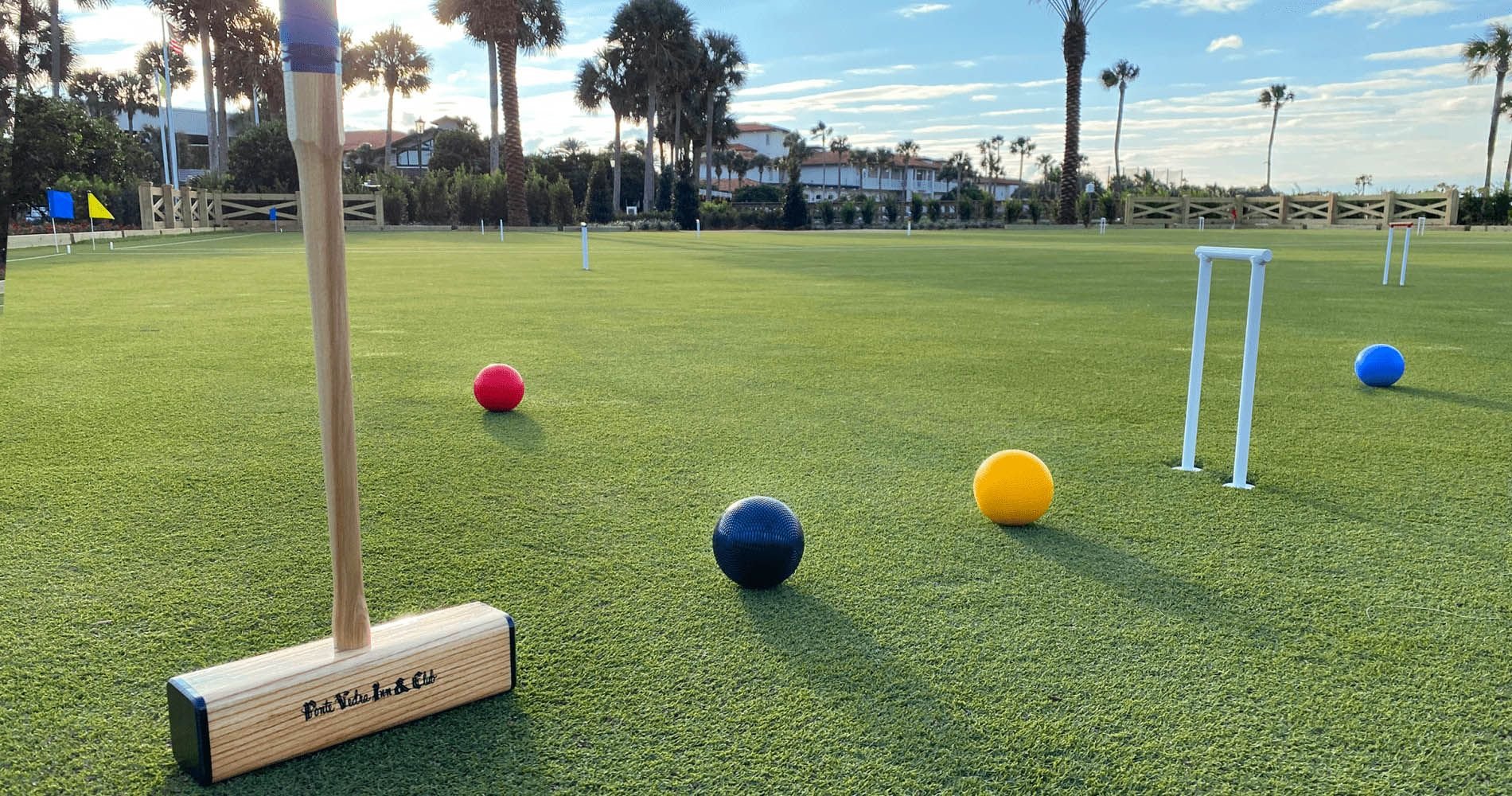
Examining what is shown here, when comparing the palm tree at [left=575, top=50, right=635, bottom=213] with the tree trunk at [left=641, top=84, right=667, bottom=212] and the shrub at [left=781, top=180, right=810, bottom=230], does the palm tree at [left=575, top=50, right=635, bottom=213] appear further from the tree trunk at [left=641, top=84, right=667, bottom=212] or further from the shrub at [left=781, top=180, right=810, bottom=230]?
the shrub at [left=781, top=180, right=810, bottom=230]

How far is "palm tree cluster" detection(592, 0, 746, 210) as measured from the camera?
206 ft

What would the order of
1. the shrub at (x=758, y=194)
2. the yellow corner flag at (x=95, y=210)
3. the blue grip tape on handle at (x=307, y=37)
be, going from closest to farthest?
the blue grip tape on handle at (x=307, y=37) < the yellow corner flag at (x=95, y=210) < the shrub at (x=758, y=194)

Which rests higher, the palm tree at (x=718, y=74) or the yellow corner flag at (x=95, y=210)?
the palm tree at (x=718, y=74)

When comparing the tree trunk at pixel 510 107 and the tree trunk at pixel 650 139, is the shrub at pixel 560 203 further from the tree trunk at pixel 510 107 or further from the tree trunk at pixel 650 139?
the tree trunk at pixel 650 139

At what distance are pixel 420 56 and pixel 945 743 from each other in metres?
75.2

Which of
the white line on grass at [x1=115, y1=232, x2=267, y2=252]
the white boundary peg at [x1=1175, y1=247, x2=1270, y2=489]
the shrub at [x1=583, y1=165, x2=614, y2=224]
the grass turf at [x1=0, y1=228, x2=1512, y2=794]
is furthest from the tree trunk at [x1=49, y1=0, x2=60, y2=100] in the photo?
the white boundary peg at [x1=1175, y1=247, x2=1270, y2=489]

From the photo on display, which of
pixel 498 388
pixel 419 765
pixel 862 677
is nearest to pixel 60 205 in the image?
pixel 498 388

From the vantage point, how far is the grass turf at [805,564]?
2428mm

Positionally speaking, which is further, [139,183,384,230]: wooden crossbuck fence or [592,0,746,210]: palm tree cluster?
[592,0,746,210]: palm tree cluster

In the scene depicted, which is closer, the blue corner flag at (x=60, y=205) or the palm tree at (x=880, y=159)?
the blue corner flag at (x=60, y=205)

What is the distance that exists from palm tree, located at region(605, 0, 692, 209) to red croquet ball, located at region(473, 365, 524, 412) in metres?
60.6

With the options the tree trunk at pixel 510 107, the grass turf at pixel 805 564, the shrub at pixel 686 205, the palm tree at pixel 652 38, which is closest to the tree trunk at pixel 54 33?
the tree trunk at pixel 510 107

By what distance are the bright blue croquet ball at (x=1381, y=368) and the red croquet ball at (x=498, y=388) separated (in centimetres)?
587

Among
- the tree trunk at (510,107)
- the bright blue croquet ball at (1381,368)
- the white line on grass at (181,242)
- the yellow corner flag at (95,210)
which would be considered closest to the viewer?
the bright blue croquet ball at (1381,368)
